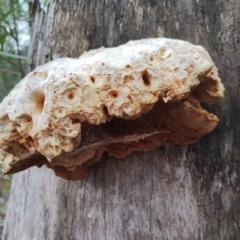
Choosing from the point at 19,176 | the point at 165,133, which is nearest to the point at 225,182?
the point at 165,133

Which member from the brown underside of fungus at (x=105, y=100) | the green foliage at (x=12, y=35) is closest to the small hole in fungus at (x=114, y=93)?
the brown underside of fungus at (x=105, y=100)

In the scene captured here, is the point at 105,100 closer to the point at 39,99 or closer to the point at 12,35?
the point at 39,99

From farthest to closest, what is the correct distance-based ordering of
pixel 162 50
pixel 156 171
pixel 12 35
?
1. pixel 12 35
2. pixel 156 171
3. pixel 162 50

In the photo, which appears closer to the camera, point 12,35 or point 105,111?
point 105,111

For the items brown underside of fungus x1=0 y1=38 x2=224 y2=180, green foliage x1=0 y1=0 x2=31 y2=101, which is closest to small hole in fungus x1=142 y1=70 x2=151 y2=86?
brown underside of fungus x1=0 y1=38 x2=224 y2=180

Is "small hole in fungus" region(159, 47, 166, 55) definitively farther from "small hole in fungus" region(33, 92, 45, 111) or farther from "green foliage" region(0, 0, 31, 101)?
"green foliage" region(0, 0, 31, 101)

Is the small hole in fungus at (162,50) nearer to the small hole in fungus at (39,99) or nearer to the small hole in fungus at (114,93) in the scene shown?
the small hole in fungus at (114,93)

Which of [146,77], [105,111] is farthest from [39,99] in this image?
[146,77]
